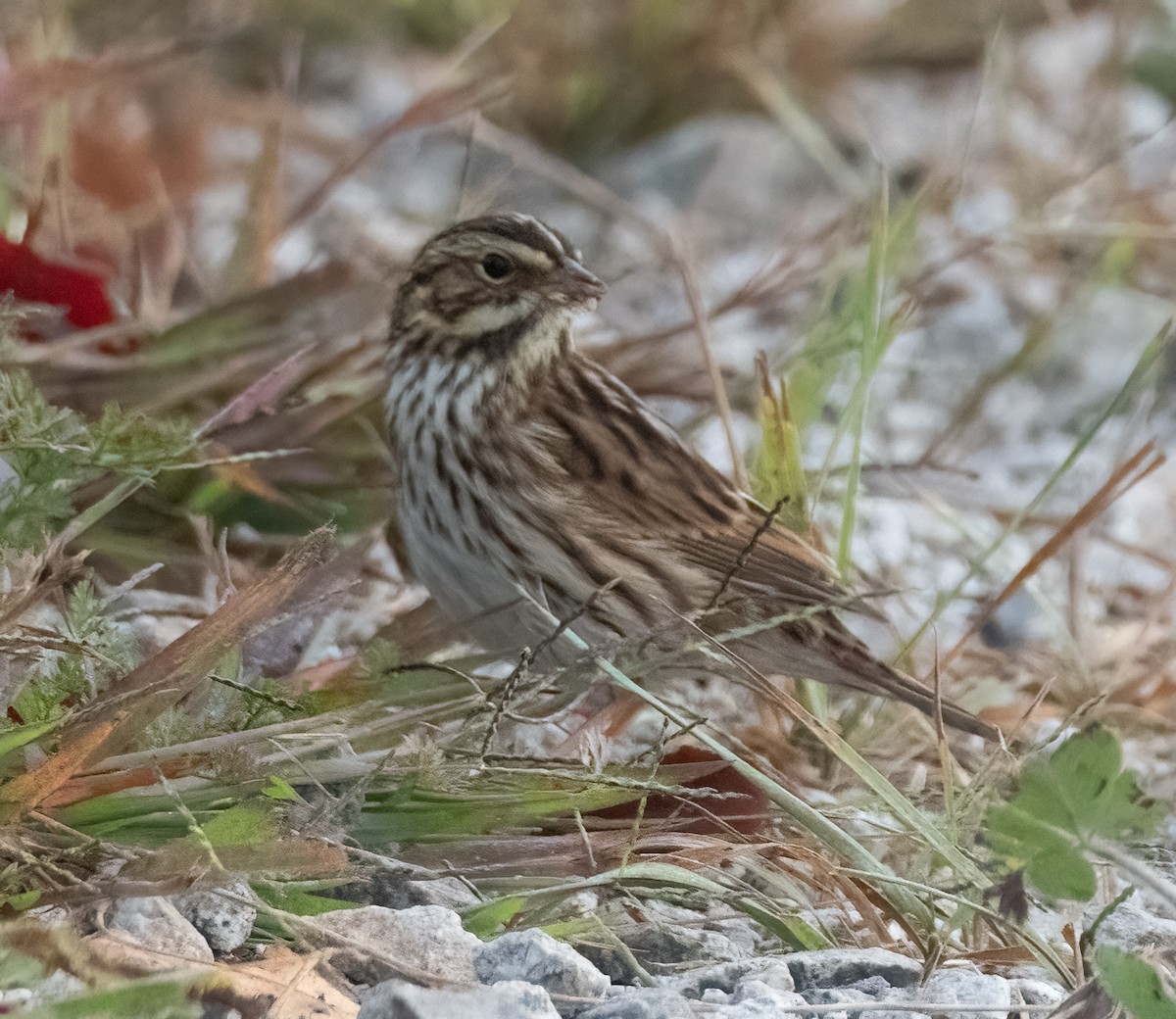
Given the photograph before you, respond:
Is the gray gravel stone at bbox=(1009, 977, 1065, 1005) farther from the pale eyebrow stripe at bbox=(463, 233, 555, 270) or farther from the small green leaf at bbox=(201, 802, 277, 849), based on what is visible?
the pale eyebrow stripe at bbox=(463, 233, 555, 270)

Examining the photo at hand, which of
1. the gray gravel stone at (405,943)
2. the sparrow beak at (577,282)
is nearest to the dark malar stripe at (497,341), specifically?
the sparrow beak at (577,282)

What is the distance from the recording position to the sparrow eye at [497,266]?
262 centimetres

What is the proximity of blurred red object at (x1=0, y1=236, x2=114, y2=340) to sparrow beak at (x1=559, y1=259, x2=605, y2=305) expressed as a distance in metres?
0.78

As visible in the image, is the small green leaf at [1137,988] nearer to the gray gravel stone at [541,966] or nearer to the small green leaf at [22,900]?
the gray gravel stone at [541,966]

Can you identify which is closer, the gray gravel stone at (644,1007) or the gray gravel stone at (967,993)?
the gray gravel stone at (644,1007)

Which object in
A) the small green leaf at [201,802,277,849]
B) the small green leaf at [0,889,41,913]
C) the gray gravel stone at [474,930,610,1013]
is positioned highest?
the small green leaf at [201,802,277,849]

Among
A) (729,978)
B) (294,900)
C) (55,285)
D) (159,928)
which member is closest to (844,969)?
(729,978)

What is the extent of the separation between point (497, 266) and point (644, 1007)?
134cm

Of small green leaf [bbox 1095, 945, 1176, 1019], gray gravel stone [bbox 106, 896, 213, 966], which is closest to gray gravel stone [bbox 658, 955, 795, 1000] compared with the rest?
small green leaf [bbox 1095, 945, 1176, 1019]

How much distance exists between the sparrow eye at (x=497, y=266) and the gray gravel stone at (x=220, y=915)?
1.18 metres

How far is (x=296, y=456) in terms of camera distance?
294 cm

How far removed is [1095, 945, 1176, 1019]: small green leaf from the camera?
1537 mm

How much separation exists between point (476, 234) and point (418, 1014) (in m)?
1.43

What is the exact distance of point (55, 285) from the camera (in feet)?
9.17
